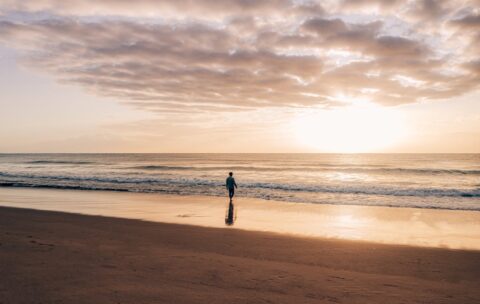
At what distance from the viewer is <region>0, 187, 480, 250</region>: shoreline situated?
1214 cm

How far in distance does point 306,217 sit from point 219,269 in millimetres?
9232

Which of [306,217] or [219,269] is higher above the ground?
[219,269]

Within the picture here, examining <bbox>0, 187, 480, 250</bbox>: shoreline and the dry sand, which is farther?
<bbox>0, 187, 480, 250</bbox>: shoreline

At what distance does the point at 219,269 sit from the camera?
7598mm

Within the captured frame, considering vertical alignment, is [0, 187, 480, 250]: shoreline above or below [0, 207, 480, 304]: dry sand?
below

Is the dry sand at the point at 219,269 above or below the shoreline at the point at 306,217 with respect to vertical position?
above

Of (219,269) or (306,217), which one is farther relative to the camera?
(306,217)

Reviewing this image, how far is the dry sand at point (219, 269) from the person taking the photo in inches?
239

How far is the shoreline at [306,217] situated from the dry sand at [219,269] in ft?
4.88

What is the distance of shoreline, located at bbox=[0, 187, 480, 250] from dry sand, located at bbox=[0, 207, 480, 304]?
4.88ft

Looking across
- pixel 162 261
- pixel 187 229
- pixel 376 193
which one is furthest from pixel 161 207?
pixel 376 193

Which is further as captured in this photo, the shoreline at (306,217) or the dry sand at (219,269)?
the shoreline at (306,217)

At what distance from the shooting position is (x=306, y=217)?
1608 centimetres

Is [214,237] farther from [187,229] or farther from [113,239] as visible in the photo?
[113,239]
